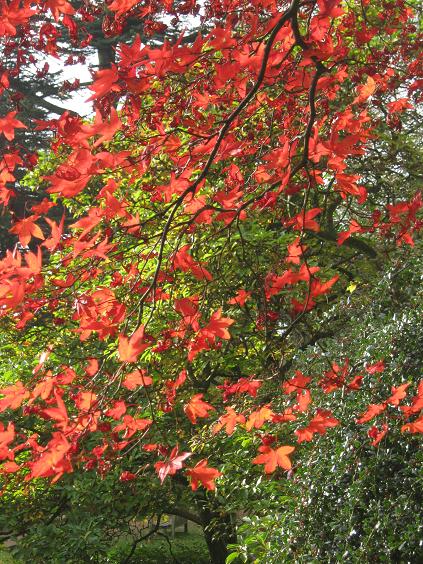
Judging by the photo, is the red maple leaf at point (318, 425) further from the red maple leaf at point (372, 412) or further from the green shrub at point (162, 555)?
the green shrub at point (162, 555)

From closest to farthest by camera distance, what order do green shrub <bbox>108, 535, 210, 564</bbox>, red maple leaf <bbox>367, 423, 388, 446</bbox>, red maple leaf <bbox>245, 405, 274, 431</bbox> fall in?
1. red maple leaf <bbox>367, 423, 388, 446</bbox>
2. red maple leaf <bbox>245, 405, 274, 431</bbox>
3. green shrub <bbox>108, 535, 210, 564</bbox>

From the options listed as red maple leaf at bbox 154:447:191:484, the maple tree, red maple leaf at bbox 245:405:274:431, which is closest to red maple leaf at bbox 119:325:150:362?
the maple tree

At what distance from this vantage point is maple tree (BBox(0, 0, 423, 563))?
7.67 feet

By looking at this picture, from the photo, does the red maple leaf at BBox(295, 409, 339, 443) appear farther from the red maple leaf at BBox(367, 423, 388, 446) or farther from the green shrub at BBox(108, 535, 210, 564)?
the green shrub at BBox(108, 535, 210, 564)

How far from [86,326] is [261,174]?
1.17 meters

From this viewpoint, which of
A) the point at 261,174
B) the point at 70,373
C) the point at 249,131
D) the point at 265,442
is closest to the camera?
the point at 265,442

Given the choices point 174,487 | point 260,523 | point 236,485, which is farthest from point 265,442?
point 174,487

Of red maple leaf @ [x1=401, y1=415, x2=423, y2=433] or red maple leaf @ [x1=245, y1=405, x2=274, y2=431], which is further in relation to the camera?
red maple leaf @ [x1=245, y1=405, x2=274, y2=431]

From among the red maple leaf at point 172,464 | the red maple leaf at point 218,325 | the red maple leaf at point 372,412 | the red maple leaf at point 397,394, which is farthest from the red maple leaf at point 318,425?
the red maple leaf at point 172,464

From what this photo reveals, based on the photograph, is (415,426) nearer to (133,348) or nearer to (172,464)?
(172,464)

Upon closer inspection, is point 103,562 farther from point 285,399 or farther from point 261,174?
point 261,174

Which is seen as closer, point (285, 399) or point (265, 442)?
point (265, 442)

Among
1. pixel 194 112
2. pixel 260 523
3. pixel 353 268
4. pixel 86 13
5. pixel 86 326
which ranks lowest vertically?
pixel 260 523

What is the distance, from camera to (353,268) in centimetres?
620
